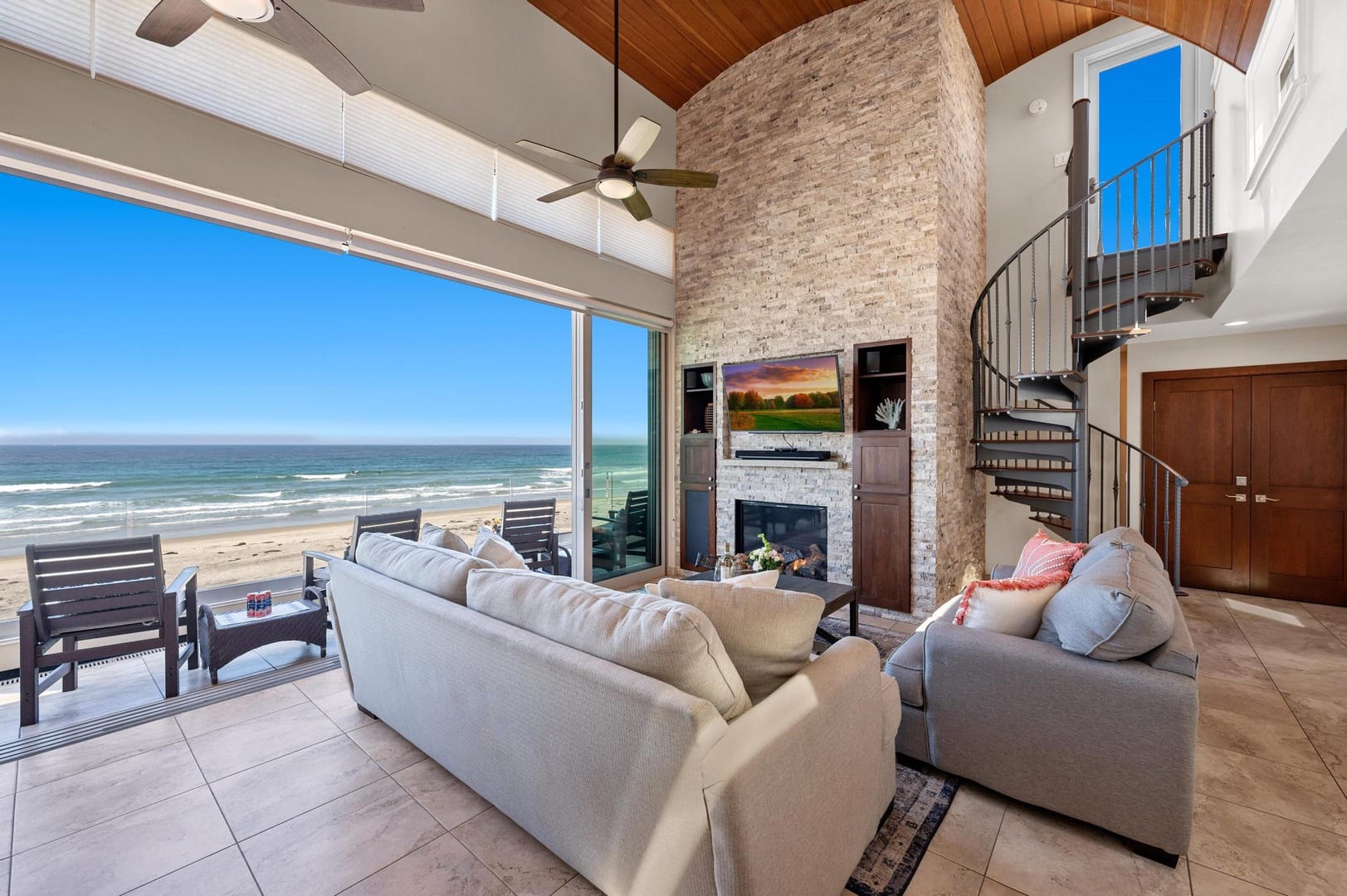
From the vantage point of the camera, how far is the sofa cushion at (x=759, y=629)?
4.91ft

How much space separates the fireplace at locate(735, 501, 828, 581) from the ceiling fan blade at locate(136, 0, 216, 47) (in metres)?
4.52

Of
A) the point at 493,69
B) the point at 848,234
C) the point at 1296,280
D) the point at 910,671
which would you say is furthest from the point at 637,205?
Answer: the point at 1296,280

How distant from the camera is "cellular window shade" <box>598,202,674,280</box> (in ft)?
16.4

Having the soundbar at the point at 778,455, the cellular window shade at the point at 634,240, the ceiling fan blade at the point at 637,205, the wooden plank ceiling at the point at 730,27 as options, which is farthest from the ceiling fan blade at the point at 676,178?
the soundbar at the point at 778,455

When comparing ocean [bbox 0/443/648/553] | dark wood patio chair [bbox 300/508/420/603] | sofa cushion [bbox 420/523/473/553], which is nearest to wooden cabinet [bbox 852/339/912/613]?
ocean [bbox 0/443/648/553]

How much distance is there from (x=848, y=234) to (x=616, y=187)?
91.9 inches

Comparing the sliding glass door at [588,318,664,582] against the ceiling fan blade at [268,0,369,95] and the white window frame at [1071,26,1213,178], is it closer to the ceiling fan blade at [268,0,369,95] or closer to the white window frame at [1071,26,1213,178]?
the ceiling fan blade at [268,0,369,95]

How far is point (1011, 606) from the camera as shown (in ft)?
6.72

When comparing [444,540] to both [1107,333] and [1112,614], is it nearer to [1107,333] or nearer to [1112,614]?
[1112,614]

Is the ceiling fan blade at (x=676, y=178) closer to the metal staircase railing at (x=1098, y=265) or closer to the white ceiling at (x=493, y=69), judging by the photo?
the white ceiling at (x=493, y=69)

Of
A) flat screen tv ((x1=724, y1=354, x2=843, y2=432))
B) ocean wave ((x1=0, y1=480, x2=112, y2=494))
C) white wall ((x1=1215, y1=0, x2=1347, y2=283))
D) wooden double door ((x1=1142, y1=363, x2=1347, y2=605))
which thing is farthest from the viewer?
flat screen tv ((x1=724, y1=354, x2=843, y2=432))

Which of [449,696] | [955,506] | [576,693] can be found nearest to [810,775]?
[576,693]

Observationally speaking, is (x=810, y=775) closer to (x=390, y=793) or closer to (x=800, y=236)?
(x=390, y=793)

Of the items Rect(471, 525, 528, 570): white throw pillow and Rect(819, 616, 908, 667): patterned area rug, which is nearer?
Rect(471, 525, 528, 570): white throw pillow
